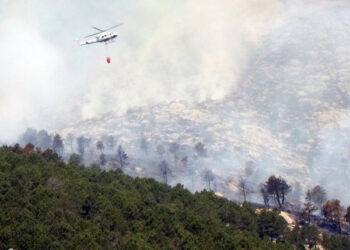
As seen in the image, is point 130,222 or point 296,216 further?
point 296,216

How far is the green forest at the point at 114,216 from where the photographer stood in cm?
8300

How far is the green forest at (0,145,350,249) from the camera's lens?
8300 centimetres

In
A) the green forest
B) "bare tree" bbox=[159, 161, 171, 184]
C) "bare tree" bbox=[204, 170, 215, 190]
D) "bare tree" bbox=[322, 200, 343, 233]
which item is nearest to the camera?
the green forest

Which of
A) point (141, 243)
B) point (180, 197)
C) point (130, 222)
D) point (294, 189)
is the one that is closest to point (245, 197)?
point (294, 189)

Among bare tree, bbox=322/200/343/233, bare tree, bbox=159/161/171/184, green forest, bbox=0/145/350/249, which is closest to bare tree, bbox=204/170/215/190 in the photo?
bare tree, bbox=159/161/171/184

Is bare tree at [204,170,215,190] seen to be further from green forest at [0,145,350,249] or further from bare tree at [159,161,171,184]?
green forest at [0,145,350,249]

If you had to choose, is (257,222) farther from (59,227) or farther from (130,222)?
(59,227)

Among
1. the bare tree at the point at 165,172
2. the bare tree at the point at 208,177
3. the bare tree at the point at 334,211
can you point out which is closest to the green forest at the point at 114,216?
the bare tree at the point at 334,211

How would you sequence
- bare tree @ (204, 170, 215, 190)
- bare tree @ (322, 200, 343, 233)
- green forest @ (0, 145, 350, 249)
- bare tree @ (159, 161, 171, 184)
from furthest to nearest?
1. bare tree @ (204, 170, 215, 190)
2. bare tree @ (159, 161, 171, 184)
3. bare tree @ (322, 200, 343, 233)
4. green forest @ (0, 145, 350, 249)

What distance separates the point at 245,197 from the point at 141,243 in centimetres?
10256

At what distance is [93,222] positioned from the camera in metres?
94.7

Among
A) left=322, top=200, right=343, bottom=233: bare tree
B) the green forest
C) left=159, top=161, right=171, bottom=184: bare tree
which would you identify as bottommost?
left=322, top=200, right=343, bottom=233: bare tree

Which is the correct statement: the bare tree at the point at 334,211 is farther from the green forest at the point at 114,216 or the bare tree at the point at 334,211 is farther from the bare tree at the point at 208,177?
the bare tree at the point at 208,177

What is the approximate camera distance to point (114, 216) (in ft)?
312
